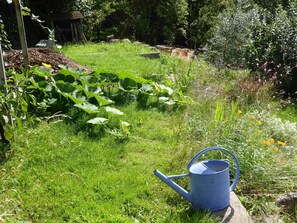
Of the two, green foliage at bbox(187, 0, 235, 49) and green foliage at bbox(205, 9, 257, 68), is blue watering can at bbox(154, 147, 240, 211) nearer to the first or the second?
green foliage at bbox(205, 9, 257, 68)

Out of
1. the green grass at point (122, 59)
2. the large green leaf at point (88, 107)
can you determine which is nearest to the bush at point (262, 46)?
the green grass at point (122, 59)

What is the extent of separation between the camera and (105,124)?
421cm

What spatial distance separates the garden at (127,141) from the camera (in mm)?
3010

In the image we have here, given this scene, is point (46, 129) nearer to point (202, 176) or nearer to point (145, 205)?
point (145, 205)

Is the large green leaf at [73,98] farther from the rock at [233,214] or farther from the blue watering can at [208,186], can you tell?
the rock at [233,214]

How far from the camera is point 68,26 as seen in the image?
35.1 ft

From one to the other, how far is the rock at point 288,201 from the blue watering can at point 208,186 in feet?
2.04

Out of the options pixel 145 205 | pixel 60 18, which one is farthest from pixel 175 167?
pixel 60 18

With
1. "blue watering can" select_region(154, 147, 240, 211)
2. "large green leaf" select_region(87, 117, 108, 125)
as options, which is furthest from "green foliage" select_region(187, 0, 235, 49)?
"blue watering can" select_region(154, 147, 240, 211)

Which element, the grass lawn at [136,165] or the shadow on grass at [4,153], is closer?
the grass lawn at [136,165]

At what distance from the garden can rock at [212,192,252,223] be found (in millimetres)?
91

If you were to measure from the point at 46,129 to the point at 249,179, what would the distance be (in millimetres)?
2000

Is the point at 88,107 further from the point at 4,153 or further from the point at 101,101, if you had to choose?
the point at 4,153

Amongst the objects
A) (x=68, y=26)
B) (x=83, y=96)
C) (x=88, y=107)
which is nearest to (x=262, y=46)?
(x=83, y=96)
